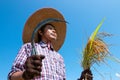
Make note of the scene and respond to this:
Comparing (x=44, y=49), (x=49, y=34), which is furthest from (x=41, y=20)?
(x=44, y=49)

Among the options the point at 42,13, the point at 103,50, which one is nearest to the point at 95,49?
the point at 103,50

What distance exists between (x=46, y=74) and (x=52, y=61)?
0.28 metres

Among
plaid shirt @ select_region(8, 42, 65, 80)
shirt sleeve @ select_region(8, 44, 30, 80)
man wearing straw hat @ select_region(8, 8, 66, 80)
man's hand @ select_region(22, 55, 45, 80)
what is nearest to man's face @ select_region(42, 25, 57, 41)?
man wearing straw hat @ select_region(8, 8, 66, 80)

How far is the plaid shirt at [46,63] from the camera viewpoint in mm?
3912

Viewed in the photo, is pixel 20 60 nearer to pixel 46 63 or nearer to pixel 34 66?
pixel 46 63

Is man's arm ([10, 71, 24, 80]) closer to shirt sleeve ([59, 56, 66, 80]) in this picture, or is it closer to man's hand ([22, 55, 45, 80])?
man's hand ([22, 55, 45, 80])

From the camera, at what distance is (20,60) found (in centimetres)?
393

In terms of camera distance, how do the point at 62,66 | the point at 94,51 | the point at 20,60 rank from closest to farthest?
the point at 20,60, the point at 62,66, the point at 94,51

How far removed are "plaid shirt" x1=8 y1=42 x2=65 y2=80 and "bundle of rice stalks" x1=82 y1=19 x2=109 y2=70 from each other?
A: 1160 millimetres

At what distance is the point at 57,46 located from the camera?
16.9ft

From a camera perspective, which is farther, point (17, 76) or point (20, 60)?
point (20, 60)

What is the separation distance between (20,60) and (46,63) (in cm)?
35

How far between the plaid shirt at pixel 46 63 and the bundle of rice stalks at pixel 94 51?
1160 mm

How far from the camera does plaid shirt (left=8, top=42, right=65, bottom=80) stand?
3.91m
